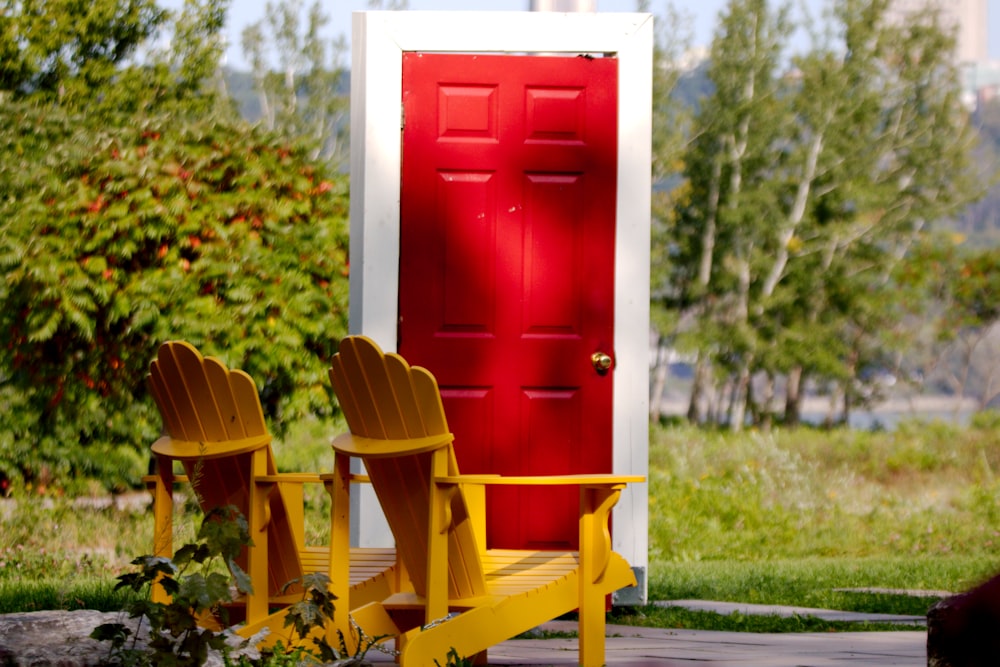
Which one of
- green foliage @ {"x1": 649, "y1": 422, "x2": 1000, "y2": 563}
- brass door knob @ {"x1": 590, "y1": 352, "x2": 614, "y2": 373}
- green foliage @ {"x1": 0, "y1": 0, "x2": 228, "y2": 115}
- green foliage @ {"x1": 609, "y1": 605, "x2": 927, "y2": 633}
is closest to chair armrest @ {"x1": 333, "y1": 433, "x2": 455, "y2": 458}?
brass door knob @ {"x1": 590, "y1": 352, "x2": 614, "y2": 373}

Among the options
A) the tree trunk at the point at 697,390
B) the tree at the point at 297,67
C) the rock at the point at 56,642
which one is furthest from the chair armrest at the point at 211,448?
the tree at the point at 297,67

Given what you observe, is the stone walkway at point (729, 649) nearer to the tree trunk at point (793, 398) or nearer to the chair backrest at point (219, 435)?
the chair backrest at point (219, 435)

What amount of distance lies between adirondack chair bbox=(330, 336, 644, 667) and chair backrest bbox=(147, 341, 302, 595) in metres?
0.31

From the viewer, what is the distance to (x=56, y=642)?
3.23 m

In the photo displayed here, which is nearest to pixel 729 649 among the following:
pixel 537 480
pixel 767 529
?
pixel 537 480

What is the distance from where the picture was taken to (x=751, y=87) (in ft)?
78.8

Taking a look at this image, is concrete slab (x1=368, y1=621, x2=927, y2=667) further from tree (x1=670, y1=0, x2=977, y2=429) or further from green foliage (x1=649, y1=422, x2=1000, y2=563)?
tree (x1=670, y1=0, x2=977, y2=429)

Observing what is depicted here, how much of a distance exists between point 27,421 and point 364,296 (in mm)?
5132

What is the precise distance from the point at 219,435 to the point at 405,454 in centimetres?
→ 74

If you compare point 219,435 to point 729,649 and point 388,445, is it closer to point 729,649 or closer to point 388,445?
point 388,445

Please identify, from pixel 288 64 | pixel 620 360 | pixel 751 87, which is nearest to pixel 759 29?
pixel 751 87

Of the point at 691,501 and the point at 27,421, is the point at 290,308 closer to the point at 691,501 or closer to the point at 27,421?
the point at 27,421

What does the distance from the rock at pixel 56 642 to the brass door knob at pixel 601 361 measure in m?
2.49

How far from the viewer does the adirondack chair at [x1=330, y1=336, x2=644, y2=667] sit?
358 cm
